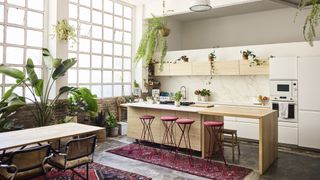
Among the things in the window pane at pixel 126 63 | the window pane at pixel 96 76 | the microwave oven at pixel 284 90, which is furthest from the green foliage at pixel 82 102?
the microwave oven at pixel 284 90

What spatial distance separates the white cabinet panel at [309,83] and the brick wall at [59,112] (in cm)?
470

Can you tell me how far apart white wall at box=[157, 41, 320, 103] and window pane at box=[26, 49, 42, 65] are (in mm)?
3815

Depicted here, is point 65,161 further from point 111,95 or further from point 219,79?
point 219,79

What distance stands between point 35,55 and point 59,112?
4.47 feet

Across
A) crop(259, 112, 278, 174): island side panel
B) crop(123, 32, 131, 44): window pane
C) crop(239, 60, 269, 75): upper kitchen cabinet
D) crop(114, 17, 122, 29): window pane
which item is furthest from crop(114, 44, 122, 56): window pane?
crop(259, 112, 278, 174): island side panel

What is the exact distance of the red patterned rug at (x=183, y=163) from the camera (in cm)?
409

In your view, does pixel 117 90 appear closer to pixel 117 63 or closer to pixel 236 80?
pixel 117 63

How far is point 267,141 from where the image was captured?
170 inches

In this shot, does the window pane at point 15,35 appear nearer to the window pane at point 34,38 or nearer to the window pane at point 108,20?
the window pane at point 34,38

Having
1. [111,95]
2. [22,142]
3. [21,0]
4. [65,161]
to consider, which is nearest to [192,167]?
[65,161]

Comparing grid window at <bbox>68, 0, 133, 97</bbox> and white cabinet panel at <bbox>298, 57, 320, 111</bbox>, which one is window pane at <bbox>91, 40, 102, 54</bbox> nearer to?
grid window at <bbox>68, 0, 133, 97</bbox>

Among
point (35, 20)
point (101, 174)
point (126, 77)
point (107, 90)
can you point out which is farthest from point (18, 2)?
point (101, 174)

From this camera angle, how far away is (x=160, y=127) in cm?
561

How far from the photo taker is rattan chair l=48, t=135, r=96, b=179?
3.12 meters
